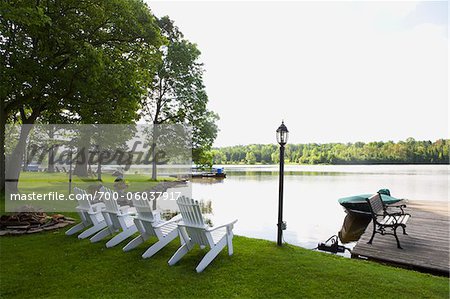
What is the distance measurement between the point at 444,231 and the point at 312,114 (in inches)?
3462

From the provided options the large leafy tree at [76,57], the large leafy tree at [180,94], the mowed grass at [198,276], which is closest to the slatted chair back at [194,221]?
the mowed grass at [198,276]

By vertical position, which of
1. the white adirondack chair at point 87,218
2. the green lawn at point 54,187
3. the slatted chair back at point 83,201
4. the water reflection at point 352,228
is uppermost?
the slatted chair back at point 83,201

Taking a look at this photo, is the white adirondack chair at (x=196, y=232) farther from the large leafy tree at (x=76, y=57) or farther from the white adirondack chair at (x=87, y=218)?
the large leafy tree at (x=76, y=57)

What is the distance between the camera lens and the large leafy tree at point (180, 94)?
27.6 m

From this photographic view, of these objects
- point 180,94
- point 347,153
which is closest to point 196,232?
point 180,94

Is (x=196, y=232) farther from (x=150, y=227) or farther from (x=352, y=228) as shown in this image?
(x=352, y=228)

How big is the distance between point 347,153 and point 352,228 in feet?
293

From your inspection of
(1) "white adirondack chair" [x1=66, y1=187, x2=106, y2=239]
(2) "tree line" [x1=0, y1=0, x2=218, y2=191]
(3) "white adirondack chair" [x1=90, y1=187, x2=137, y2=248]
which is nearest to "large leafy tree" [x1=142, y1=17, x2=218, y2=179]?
(2) "tree line" [x1=0, y1=0, x2=218, y2=191]

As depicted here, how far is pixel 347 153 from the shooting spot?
9650cm

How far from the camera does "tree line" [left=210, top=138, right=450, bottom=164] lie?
298 feet

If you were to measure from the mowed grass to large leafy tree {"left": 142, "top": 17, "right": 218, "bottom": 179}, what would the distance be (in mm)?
22367

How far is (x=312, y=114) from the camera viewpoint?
93.1m

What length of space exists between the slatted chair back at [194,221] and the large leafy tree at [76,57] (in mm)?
8622

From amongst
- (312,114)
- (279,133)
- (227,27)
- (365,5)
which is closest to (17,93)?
(227,27)
